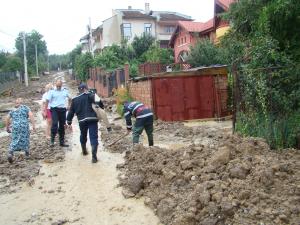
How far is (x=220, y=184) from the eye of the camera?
5.65m

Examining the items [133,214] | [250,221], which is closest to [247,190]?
[250,221]

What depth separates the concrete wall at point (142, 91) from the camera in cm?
1545

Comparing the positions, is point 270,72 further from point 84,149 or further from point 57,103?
point 57,103

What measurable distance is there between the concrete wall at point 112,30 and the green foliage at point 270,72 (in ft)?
144

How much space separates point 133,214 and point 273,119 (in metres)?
4.09

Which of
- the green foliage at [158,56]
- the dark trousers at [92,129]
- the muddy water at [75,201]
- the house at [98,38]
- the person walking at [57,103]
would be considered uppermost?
the house at [98,38]

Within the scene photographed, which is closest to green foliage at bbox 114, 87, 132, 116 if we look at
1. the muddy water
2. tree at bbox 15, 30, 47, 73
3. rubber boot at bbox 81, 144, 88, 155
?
rubber boot at bbox 81, 144, 88, 155

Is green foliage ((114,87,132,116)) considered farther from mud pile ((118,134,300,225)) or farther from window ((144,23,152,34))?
window ((144,23,152,34))

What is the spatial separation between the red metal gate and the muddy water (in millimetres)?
6579

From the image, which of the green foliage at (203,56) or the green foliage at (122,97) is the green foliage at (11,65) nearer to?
the green foliage at (203,56)

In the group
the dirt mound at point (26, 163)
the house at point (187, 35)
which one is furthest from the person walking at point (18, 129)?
the house at point (187, 35)

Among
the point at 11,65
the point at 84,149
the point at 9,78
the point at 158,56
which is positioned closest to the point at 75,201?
the point at 84,149

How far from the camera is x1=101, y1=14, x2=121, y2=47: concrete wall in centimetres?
5439

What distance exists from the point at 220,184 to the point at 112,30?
167 feet
